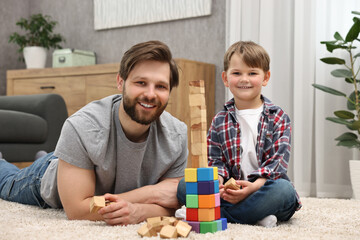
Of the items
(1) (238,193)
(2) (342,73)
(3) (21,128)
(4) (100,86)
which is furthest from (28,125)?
(2) (342,73)

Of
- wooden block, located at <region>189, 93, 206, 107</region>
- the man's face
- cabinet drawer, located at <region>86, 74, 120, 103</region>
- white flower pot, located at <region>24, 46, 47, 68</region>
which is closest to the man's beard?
the man's face

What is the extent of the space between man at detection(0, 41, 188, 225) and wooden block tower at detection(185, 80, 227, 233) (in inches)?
6.9

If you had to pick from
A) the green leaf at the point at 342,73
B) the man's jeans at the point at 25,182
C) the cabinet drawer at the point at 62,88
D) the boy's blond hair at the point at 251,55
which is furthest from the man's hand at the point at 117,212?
the cabinet drawer at the point at 62,88

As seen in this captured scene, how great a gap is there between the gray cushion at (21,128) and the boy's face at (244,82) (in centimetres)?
155

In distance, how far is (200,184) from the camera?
1.14 metres

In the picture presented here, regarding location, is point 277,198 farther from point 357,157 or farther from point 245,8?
point 245,8

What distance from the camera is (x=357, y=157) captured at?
2676mm

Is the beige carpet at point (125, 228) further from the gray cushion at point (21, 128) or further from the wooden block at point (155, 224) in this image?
the gray cushion at point (21, 128)

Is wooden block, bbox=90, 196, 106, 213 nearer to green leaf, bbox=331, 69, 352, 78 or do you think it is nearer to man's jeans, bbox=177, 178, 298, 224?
man's jeans, bbox=177, 178, 298, 224

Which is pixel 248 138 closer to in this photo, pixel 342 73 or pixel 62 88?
pixel 342 73

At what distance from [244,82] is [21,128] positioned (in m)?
1.62

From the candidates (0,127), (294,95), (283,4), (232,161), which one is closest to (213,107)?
(294,95)

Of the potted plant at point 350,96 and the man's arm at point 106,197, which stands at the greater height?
the potted plant at point 350,96

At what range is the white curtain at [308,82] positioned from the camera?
2.73 m
